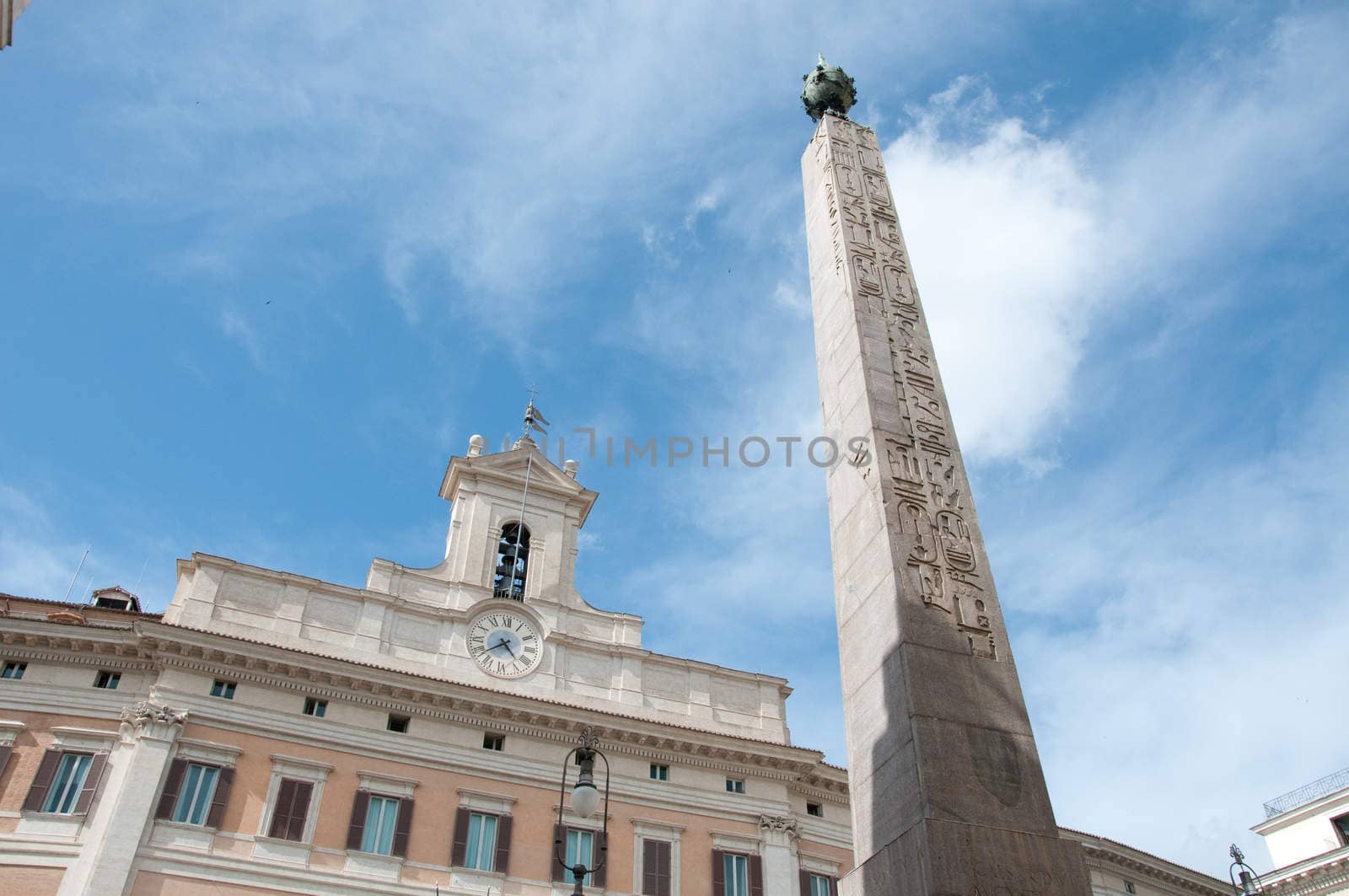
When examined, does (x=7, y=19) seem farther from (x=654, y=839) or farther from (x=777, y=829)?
(x=777, y=829)

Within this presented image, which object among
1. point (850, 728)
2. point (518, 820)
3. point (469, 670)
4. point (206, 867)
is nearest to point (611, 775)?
point (518, 820)

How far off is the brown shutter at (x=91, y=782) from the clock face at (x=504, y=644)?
6885mm

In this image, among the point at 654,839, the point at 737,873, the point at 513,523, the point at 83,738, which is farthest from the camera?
the point at 513,523

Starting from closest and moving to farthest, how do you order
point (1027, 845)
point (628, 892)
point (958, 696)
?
1. point (1027, 845)
2. point (958, 696)
3. point (628, 892)

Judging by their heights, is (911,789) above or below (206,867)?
below

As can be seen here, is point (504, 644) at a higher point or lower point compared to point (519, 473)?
lower

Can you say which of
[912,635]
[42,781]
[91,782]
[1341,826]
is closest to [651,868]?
[91,782]

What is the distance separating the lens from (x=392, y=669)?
21.2 metres

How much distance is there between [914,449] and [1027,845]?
3377 mm

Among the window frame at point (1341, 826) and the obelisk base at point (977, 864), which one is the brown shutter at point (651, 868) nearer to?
the obelisk base at point (977, 864)

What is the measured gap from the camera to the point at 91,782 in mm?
18625

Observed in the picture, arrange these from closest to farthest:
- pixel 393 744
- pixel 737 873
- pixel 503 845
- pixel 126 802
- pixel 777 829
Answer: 1. pixel 126 802
2. pixel 503 845
3. pixel 393 744
4. pixel 737 873
5. pixel 777 829

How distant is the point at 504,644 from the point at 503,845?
4.37m

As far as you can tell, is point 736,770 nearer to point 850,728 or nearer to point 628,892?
point 628,892
